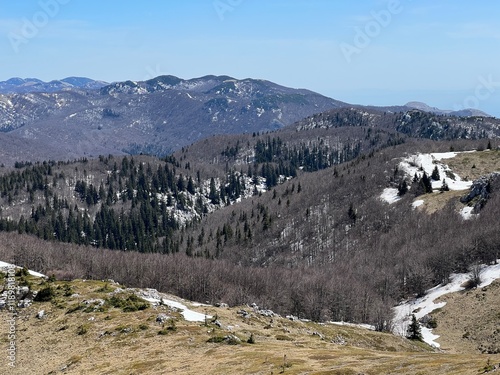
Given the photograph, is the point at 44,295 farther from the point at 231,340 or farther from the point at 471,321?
the point at 471,321

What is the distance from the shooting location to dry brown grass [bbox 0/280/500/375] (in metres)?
50.4

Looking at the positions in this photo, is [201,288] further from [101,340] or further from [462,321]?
[101,340]

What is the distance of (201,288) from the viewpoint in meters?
165

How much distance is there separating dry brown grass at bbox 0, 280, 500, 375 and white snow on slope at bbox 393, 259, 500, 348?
59.4 meters

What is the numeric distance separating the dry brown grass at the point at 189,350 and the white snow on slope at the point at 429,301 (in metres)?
59.4

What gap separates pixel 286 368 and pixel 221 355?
11519 millimetres

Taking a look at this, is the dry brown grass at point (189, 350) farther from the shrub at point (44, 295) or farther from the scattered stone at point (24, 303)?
the shrub at point (44, 295)

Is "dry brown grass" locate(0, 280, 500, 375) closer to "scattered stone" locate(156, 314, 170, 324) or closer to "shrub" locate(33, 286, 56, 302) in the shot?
"scattered stone" locate(156, 314, 170, 324)

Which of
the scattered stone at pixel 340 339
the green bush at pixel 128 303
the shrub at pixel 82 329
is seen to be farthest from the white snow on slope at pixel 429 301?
the shrub at pixel 82 329

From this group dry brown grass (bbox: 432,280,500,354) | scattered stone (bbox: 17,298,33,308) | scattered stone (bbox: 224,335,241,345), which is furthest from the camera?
dry brown grass (bbox: 432,280,500,354)

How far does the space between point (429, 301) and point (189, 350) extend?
123409 mm

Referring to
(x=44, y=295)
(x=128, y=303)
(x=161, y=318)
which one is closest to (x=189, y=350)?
(x=161, y=318)

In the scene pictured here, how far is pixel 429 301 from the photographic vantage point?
162375mm

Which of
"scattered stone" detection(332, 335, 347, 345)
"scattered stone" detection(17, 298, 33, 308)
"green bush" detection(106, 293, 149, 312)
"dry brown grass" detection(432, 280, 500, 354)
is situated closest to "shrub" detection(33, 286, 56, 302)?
"scattered stone" detection(17, 298, 33, 308)
